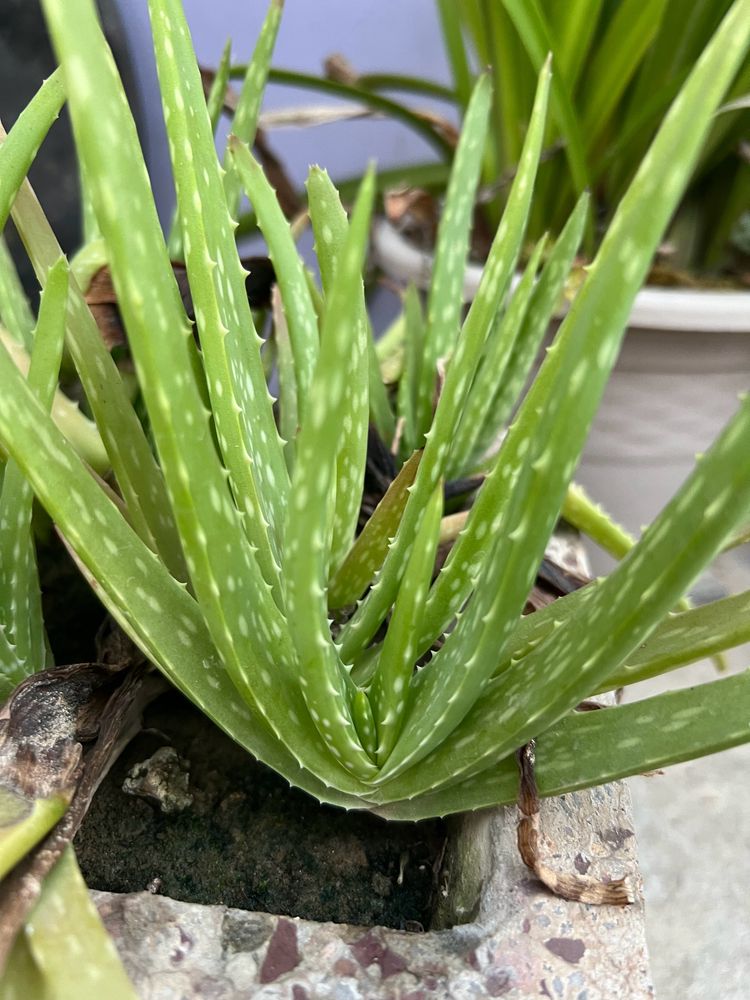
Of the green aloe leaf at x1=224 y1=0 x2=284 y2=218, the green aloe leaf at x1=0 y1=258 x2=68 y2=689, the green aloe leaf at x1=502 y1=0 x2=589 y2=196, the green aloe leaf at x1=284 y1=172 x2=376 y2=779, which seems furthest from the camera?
the green aloe leaf at x1=502 y1=0 x2=589 y2=196

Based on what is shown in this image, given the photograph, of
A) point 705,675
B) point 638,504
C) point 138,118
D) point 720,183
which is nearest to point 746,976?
point 705,675

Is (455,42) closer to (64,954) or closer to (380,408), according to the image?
(380,408)

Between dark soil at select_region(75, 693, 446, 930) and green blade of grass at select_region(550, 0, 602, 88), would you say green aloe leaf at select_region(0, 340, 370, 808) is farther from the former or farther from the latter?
green blade of grass at select_region(550, 0, 602, 88)

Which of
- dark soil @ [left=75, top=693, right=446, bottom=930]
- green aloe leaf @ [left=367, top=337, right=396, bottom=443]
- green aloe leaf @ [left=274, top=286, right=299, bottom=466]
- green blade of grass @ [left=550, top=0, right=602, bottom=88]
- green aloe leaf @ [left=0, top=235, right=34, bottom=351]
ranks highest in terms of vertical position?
green blade of grass @ [left=550, top=0, right=602, bottom=88]

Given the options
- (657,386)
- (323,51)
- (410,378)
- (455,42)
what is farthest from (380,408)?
Answer: (323,51)

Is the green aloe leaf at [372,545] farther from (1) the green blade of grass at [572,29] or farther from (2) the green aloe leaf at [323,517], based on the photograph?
(1) the green blade of grass at [572,29]

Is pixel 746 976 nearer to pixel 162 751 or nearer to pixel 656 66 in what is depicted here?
pixel 162 751

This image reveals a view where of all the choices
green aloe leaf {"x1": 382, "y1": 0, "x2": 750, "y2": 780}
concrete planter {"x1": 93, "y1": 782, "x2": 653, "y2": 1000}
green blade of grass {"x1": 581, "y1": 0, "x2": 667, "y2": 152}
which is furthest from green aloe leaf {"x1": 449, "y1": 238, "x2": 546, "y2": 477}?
green blade of grass {"x1": 581, "y1": 0, "x2": 667, "y2": 152}
